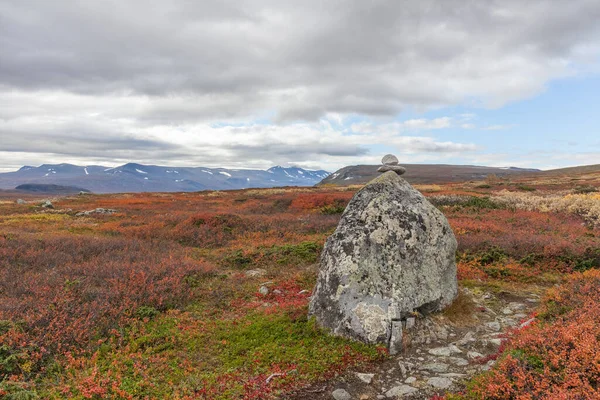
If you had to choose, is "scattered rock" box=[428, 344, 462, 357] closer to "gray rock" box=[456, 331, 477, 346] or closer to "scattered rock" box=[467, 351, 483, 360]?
"scattered rock" box=[467, 351, 483, 360]

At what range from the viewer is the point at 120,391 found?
6402mm

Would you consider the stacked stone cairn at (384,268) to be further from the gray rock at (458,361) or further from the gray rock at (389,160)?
the gray rock at (389,160)

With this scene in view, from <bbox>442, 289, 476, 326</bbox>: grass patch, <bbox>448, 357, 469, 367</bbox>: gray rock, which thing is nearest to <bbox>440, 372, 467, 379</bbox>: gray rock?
<bbox>448, 357, 469, 367</bbox>: gray rock

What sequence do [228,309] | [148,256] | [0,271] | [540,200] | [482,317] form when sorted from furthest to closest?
1. [540,200]
2. [148,256]
3. [0,271]
4. [228,309]
5. [482,317]

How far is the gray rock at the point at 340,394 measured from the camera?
6750 mm

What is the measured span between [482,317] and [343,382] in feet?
17.9

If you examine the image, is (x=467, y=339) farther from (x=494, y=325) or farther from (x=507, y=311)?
(x=507, y=311)

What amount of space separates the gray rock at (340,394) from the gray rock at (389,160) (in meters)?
8.43

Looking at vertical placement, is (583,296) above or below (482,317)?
above

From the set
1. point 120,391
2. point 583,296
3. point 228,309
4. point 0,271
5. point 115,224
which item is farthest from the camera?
point 115,224

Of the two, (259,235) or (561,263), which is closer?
(561,263)

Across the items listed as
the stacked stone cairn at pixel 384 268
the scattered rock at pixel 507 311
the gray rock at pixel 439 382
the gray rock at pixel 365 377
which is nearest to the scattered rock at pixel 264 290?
the stacked stone cairn at pixel 384 268

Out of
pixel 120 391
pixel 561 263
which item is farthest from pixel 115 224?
pixel 561 263

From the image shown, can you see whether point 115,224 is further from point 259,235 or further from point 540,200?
point 540,200
